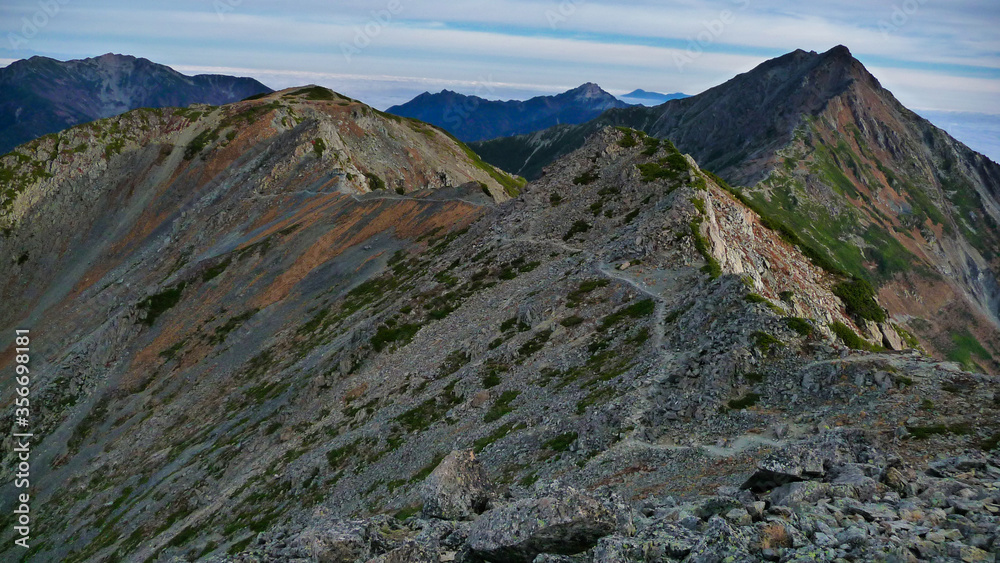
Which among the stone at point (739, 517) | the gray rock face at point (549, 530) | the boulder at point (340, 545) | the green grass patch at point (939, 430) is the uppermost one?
the green grass patch at point (939, 430)

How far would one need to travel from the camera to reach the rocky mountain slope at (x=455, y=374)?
24625mm

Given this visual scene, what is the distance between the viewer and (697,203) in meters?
60.2

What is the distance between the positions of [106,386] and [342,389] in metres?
55.1

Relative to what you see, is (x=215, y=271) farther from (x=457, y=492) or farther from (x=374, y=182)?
(x=457, y=492)

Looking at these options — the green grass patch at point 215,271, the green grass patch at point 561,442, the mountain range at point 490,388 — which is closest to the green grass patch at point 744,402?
Answer: the mountain range at point 490,388

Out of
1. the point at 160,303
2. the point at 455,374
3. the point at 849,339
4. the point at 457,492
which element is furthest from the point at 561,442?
the point at 160,303

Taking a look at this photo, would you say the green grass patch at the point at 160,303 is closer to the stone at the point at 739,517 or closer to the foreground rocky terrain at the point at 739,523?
the foreground rocky terrain at the point at 739,523

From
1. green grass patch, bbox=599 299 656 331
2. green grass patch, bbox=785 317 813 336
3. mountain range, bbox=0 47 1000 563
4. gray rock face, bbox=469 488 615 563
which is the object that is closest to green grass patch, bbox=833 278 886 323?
mountain range, bbox=0 47 1000 563

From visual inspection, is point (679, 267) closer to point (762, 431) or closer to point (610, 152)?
point (762, 431)

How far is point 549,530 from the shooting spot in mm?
16938

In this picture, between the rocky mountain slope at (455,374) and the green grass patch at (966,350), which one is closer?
the rocky mountain slope at (455,374)

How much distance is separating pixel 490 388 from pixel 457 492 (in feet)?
76.4

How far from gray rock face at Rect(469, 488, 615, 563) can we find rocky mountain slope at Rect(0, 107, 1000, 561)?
0.24ft

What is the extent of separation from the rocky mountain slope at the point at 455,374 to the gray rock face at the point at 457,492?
11cm
